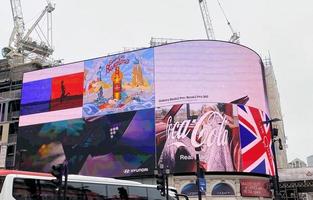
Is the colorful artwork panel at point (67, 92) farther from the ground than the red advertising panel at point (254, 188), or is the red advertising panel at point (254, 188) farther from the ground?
the colorful artwork panel at point (67, 92)

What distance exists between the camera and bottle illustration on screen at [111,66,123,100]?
5147 cm

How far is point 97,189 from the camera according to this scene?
18953 millimetres

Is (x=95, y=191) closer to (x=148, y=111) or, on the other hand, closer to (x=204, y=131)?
(x=204, y=131)

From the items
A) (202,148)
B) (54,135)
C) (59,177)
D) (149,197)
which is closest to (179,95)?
(202,148)

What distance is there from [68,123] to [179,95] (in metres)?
13.8

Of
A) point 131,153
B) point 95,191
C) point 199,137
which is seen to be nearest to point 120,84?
point 131,153

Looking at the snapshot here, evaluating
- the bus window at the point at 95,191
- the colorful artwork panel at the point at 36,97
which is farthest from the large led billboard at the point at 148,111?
the bus window at the point at 95,191

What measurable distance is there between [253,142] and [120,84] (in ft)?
52.5

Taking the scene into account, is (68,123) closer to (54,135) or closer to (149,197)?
(54,135)

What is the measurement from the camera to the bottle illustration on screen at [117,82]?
51469 millimetres

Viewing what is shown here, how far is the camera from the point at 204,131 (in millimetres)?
47062

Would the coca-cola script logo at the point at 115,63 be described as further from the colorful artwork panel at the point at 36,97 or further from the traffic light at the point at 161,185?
the traffic light at the point at 161,185

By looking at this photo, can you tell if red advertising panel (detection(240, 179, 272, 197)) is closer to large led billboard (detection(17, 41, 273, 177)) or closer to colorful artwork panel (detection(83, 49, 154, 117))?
large led billboard (detection(17, 41, 273, 177))

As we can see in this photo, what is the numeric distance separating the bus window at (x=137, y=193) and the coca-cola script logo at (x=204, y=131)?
84.2ft
